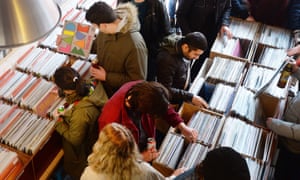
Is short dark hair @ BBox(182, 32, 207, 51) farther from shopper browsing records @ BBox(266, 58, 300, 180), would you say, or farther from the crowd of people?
shopper browsing records @ BBox(266, 58, 300, 180)

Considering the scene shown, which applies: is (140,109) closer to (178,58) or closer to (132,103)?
(132,103)

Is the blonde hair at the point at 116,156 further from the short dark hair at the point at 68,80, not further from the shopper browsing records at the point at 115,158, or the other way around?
the short dark hair at the point at 68,80

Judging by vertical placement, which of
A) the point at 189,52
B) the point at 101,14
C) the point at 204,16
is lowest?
the point at 204,16

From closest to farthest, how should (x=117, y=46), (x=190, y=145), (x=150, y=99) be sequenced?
(x=150, y=99), (x=190, y=145), (x=117, y=46)

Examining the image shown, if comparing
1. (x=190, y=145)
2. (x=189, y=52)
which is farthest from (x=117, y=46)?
(x=190, y=145)

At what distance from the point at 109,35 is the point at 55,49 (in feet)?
2.38

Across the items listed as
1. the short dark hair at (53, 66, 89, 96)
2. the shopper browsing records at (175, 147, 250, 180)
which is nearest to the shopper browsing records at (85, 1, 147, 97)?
the short dark hair at (53, 66, 89, 96)

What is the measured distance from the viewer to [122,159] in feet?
5.85

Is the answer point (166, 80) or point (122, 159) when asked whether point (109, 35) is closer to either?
point (166, 80)

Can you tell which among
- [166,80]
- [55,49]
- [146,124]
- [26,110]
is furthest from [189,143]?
[55,49]

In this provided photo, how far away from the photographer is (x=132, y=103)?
6.96 ft

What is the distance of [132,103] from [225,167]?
0.66 m

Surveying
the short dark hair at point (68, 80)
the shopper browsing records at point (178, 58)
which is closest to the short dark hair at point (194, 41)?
the shopper browsing records at point (178, 58)

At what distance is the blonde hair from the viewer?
177 cm
